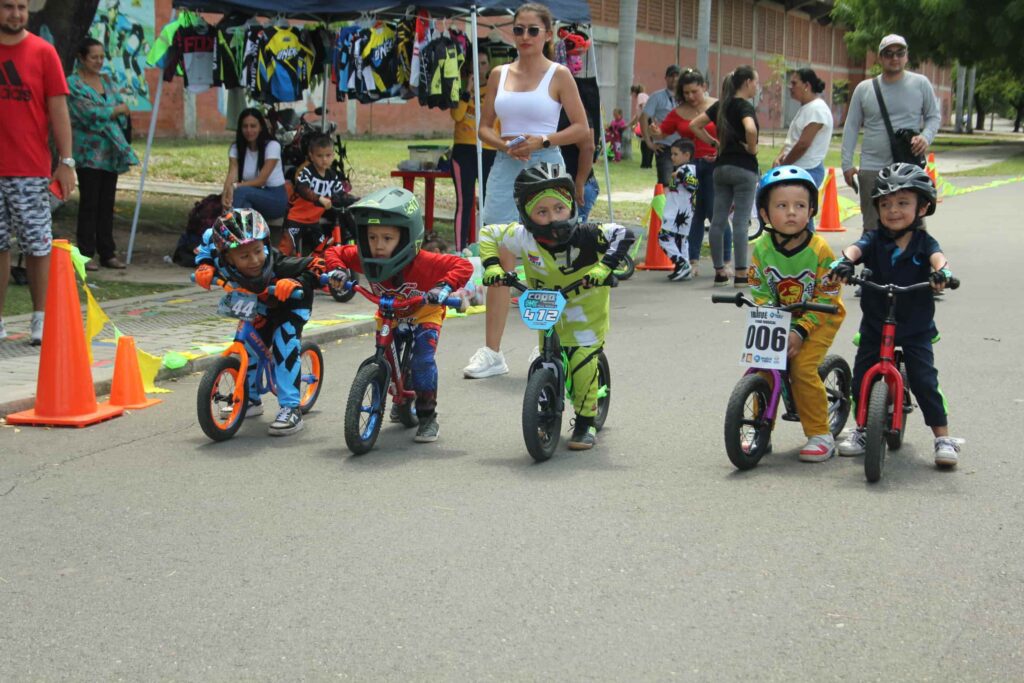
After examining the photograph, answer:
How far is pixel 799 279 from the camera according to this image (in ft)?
21.1

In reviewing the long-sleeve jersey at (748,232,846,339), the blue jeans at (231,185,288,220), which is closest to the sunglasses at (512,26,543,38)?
the long-sleeve jersey at (748,232,846,339)

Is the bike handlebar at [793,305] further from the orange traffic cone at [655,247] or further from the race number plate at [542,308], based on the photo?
the orange traffic cone at [655,247]

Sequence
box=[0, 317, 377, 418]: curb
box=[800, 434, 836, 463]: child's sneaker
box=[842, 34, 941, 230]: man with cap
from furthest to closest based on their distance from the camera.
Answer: box=[842, 34, 941, 230]: man with cap → box=[0, 317, 377, 418]: curb → box=[800, 434, 836, 463]: child's sneaker

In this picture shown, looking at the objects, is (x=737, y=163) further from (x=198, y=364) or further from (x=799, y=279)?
(x=799, y=279)

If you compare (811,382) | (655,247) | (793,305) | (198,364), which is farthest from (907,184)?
(655,247)

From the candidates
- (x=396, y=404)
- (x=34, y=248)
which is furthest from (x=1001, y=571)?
(x=34, y=248)

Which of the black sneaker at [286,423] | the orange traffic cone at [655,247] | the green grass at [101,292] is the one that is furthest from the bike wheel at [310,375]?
the orange traffic cone at [655,247]

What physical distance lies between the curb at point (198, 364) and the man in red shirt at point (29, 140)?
1.07 metres

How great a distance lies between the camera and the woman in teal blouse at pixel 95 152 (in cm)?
1266

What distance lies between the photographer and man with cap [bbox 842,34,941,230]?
11.2 meters

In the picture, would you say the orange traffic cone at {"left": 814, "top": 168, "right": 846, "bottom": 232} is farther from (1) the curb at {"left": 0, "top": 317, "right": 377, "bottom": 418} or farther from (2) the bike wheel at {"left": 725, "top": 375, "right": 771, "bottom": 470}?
(2) the bike wheel at {"left": 725, "top": 375, "right": 771, "bottom": 470}

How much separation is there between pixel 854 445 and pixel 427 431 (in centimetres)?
213

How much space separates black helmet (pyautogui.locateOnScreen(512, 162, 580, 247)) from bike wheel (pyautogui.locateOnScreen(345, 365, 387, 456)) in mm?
1047

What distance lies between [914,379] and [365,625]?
3.13 meters
